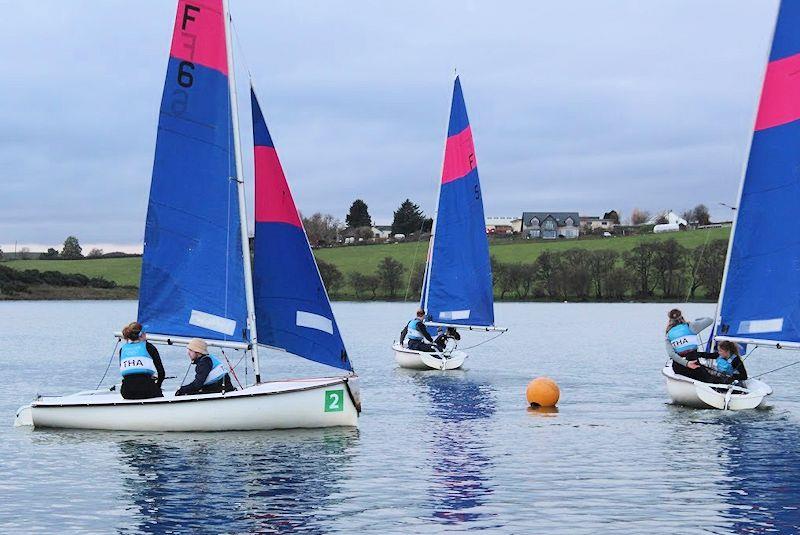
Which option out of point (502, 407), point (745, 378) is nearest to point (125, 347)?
point (502, 407)

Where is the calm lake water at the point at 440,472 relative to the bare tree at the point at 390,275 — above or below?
→ below

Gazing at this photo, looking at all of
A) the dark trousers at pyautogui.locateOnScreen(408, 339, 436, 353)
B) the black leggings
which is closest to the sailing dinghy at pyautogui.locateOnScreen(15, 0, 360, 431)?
the black leggings

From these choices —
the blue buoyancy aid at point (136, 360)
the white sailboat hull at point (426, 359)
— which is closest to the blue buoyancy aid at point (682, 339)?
the blue buoyancy aid at point (136, 360)

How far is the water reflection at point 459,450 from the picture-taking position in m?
17.2

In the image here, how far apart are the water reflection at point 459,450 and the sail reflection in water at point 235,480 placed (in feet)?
5.16

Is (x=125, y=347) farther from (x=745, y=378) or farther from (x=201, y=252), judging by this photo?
(x=745, y=378)

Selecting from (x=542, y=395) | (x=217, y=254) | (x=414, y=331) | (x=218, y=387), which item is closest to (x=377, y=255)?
(x=414, y=331)

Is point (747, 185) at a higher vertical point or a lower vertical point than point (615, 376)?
higher

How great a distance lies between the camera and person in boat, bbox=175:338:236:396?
22.7 meters

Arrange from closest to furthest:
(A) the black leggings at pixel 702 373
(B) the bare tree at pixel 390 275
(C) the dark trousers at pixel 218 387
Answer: (C) the dark trousers at pixel 218 387
(A) the black leggings at pixel 702 373
(B) the bare tree at pixel 390 275

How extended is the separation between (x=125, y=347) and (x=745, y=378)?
14.2 m

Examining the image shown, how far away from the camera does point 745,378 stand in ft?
93.9

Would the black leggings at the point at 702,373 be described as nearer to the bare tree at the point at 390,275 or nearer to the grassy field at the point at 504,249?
the grassy field at the point at 504,249

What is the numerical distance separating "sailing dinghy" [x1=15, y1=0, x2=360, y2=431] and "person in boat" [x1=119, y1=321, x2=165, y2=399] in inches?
17.1
